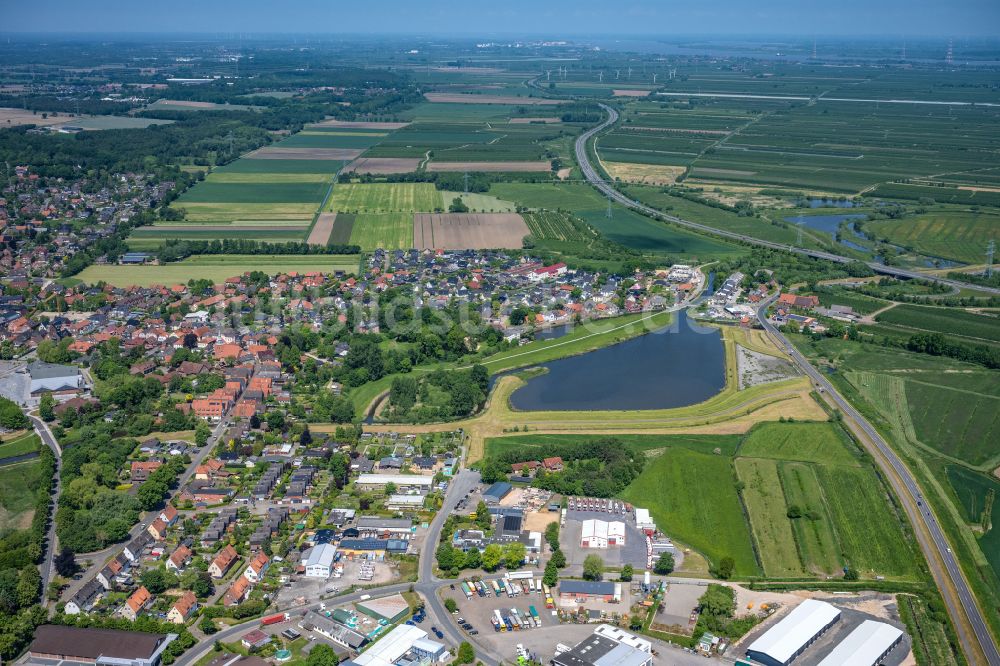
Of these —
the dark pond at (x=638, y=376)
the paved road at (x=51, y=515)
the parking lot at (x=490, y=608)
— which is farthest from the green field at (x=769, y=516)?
the paved road at (x=51, y=515)

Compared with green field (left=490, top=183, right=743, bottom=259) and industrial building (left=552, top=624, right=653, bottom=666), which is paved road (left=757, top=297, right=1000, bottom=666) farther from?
green field (left=490, top=183, right=743, bottom=259)

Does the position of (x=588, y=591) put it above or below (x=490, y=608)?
above

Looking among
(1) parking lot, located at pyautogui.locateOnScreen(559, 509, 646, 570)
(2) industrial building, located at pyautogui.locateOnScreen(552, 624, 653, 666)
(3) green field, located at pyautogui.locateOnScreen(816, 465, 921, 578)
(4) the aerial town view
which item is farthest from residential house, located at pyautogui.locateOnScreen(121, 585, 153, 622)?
(3) green field, located at pyautogui.locateOnScreen(816, 465, 921, 578)

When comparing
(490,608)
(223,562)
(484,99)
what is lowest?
(490,608)

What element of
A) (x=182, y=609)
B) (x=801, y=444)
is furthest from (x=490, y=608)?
(x=801, y=444)

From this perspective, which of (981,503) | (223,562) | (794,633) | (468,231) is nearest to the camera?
(794,633)

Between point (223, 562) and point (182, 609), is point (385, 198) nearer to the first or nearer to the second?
point (223, 562)
